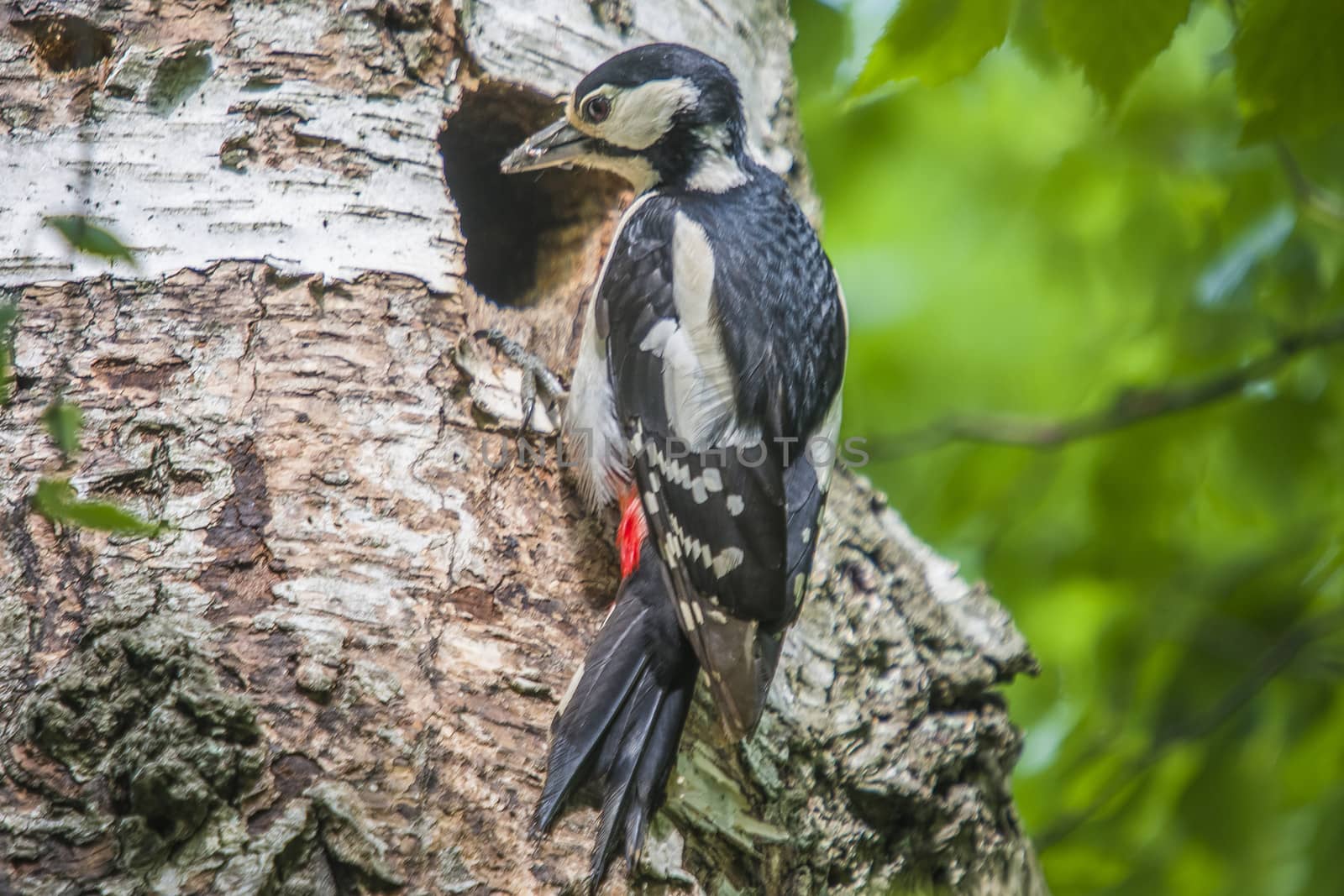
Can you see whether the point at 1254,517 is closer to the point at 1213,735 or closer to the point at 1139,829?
the point at 1213,735

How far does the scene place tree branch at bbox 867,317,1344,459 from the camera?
9.28 ft

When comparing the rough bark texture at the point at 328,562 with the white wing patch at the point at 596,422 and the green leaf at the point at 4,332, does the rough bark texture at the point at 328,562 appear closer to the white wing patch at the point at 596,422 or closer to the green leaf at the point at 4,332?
the white wing patch at the point at 596,422

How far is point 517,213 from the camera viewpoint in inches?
116

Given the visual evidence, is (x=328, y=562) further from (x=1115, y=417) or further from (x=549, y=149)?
(x=1115, y=417)

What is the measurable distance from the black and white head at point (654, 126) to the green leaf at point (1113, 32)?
39.4 inches

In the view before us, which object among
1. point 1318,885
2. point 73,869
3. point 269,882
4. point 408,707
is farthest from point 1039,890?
point 73,869

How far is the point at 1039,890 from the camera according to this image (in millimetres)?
2449

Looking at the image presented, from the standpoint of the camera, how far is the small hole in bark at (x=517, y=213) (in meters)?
2.80

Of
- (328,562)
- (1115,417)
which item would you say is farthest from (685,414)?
(1115,417)

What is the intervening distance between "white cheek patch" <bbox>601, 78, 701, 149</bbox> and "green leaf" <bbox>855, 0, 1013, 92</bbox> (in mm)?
695

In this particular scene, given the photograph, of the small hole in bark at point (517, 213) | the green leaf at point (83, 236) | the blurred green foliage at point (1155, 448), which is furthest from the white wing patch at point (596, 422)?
the green leaf at point (83, 236)

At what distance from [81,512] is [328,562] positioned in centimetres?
73

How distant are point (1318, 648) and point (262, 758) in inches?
93.5

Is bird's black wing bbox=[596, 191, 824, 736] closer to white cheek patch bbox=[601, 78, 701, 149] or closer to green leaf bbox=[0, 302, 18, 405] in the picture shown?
white cheek patch bbox=[601, 78, 701, 149]
